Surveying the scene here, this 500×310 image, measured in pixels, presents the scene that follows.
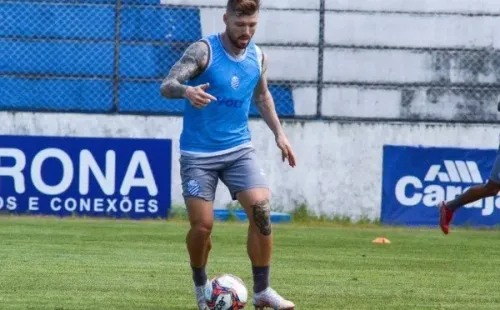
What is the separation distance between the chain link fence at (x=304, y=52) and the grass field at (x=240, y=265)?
7.03 ft

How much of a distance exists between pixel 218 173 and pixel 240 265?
345cm

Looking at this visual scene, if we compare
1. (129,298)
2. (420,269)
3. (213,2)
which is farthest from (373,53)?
(129,298)

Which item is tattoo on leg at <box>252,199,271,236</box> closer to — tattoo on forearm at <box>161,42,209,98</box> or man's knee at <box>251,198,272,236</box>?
man's knee at <box>251,198,272,236</box>

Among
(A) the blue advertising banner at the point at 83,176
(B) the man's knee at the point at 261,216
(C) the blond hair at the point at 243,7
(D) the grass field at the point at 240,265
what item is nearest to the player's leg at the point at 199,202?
(B) the man's knee at the point at 261,216

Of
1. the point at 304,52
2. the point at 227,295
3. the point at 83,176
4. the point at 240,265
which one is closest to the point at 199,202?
the point at 227,295

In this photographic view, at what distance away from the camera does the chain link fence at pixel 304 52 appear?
760 inches

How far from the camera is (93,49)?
19.4m

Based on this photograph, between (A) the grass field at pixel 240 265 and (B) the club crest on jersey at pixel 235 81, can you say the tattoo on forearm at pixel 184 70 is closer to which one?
(B) the club crest on jersey at pixel 235 81

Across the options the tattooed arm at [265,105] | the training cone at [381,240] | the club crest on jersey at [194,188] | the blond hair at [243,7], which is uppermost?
the blond hair at [243,7]

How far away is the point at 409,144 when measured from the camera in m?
18.7

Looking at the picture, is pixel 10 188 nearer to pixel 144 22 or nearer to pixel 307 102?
pixel 144 22

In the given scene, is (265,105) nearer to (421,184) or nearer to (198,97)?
(198,97)

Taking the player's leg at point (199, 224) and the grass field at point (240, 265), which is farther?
the grass field at point (240, 265)

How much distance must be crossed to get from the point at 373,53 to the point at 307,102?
3.99 ft
